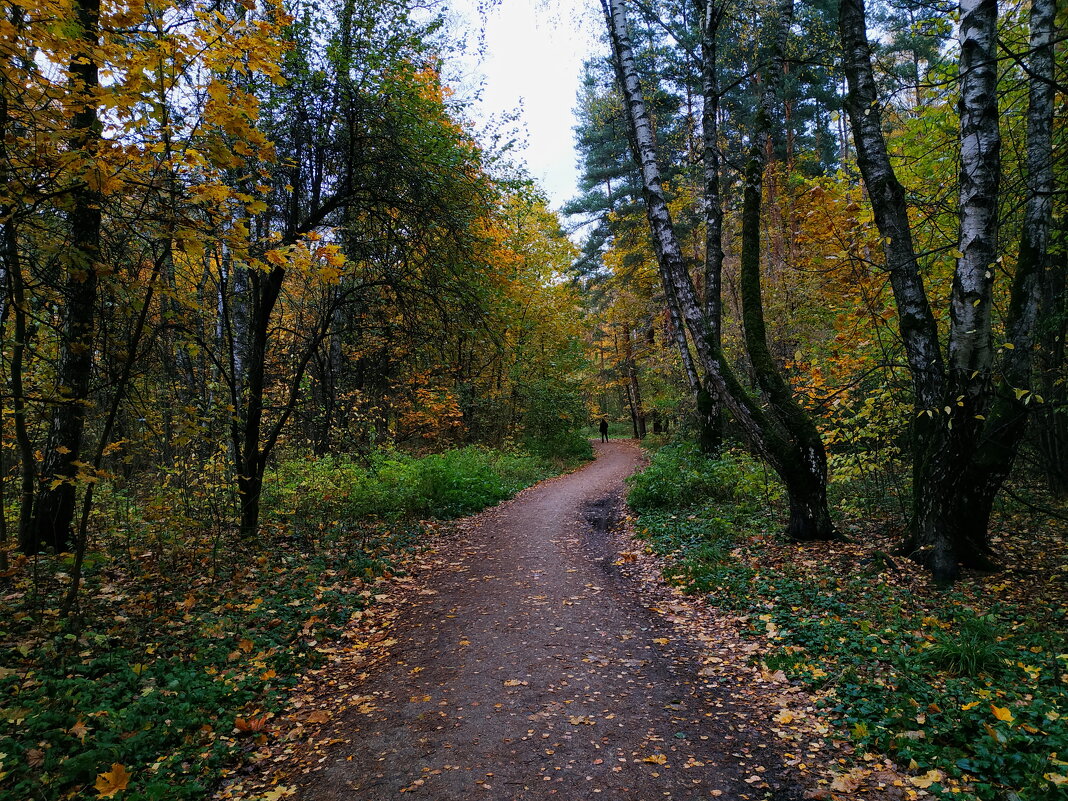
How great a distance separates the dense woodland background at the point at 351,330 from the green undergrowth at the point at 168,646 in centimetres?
3

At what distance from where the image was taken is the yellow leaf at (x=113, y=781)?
9.11 feet

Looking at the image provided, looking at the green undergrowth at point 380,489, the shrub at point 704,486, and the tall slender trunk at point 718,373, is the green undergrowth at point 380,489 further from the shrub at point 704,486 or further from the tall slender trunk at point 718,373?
the tall slender trunk at point 718,373

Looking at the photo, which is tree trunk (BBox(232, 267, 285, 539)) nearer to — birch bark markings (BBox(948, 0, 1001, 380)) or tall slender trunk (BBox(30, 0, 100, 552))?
tall slender trunk (BBox(30, 0, 100, 552))

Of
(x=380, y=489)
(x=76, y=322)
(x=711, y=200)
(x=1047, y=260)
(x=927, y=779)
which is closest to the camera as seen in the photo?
(x=927, y=779)

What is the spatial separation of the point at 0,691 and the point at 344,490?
21.6 feet

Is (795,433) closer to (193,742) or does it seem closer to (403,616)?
(403,616)

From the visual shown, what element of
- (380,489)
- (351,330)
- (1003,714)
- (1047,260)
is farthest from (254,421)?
(1047,260)

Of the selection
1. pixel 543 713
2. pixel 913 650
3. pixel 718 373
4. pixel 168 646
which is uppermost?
pixel 718 373

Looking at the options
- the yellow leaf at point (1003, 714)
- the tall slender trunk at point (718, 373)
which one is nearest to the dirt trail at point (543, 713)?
the yellow leaf at point (1003, 714)

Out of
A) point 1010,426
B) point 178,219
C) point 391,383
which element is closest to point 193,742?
point 178,219

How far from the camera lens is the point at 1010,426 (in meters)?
5.00

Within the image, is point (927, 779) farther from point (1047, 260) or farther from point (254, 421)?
point (254, 421)

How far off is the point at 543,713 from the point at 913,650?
9.65 ft

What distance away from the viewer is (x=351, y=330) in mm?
7473
